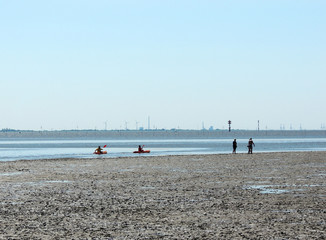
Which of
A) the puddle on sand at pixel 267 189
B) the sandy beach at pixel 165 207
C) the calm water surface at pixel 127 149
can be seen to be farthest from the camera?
the calm water surface at pixel 127 149

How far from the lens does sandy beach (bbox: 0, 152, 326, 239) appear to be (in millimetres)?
13633

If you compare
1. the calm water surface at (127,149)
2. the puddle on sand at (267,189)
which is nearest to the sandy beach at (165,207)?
the puddle on sand at (267,189)

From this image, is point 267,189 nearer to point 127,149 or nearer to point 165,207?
point 165,207

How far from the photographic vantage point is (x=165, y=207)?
58.9 ft

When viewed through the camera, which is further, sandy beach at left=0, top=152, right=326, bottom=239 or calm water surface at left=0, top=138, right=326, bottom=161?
calm water surface at left=0, top=138, right=326, bottom=161

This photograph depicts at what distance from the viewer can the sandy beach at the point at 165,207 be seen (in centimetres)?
1363

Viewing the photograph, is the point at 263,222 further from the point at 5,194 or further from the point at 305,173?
the point at 305,173

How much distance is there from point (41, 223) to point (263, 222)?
21.1 ft

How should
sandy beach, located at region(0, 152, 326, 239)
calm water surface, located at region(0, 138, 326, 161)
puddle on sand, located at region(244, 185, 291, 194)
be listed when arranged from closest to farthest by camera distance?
sandy beach, located at region(0, 152, 326, 239)
puddle on sand, located at region(244, 185, 291, 194)
calm water surface, located at region(0, 138, 326, 161)

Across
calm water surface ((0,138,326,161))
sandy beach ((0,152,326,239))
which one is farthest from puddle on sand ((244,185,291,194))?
calm water surface ((0,138,326,161))

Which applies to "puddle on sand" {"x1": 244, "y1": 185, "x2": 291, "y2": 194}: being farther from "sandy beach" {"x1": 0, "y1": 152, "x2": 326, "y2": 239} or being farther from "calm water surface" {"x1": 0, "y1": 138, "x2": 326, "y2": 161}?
"calm water surface" {"x1": 0, "y1": 138, "x2": 326, "y2": 161}

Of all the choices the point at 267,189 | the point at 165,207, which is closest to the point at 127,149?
the point at 267,189

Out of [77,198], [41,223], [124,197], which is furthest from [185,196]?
[41,223]

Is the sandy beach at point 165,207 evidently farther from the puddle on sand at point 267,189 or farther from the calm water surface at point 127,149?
the calm water surface at point 127,149
